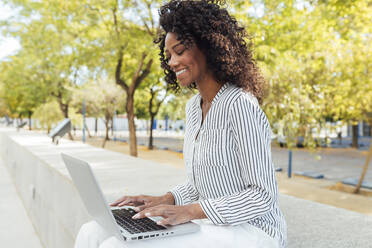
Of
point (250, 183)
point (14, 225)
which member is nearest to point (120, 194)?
point (250, 183)

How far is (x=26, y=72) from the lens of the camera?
22.0 meters

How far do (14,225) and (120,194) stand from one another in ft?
11.3

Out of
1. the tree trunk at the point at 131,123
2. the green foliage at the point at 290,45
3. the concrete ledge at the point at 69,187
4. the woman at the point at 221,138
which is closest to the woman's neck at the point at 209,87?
the woman at the point at 221,138

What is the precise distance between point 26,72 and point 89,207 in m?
22.5

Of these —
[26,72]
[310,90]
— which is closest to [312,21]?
[310,90]

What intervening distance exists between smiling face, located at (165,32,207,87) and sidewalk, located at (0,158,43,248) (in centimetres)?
407

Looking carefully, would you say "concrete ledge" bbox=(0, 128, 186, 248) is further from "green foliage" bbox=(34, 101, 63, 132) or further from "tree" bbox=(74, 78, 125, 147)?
"green foliage" bbox=(34, 101, 63, 132)

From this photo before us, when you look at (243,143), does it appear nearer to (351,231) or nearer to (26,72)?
(351,231)

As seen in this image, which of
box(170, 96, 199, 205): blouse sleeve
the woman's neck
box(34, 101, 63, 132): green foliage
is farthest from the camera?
box(34, 101, 63, 132): green foliage

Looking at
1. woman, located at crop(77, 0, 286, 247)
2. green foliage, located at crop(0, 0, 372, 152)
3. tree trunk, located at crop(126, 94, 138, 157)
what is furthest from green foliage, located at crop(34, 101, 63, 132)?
woman, located at crop(77, 0, 286, 247)

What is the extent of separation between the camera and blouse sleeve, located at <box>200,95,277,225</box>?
5.01ft

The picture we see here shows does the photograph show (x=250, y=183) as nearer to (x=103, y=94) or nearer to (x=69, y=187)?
(x=69, y=187)

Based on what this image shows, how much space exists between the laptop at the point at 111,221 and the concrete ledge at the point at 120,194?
3.17 feet

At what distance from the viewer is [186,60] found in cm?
181
